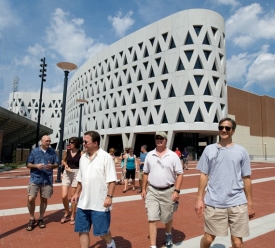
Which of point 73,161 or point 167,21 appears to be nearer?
point 73,161

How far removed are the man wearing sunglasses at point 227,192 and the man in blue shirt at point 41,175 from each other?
3.45 metres

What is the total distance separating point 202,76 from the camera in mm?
34938

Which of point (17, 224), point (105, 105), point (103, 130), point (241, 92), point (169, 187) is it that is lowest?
point (17, 224)

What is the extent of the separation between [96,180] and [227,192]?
1.75 m

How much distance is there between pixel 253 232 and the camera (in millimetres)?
4945

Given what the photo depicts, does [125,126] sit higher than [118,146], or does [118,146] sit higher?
[125,126]

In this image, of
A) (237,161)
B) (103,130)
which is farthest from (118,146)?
(237,161)

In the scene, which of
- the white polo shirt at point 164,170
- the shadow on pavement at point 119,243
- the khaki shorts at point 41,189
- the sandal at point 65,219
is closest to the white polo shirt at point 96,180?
the white polo shirt at point 164,170

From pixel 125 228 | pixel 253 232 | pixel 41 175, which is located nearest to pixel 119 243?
pixel 125 228

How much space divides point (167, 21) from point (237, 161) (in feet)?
126

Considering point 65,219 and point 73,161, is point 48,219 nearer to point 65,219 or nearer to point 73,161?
point 65,219

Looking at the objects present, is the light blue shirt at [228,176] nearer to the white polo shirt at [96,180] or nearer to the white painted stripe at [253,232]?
the white polo shirt at [96,180]

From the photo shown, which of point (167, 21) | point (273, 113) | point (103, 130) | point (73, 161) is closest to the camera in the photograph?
point (73, 161)

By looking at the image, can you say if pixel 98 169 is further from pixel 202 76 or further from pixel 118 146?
pixel 118 146
